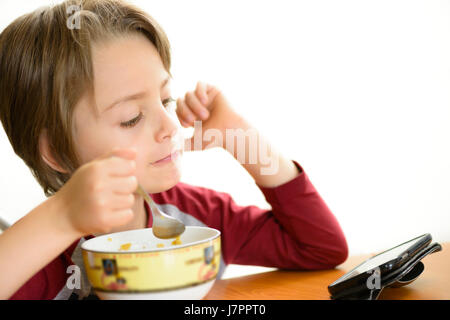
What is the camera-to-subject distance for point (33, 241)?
0.58 meters

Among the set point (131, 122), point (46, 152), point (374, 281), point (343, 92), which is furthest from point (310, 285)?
point (343, 92)

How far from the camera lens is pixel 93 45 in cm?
78

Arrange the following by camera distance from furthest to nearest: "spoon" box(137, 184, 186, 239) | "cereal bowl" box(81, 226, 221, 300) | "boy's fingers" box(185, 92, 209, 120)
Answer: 1. "boy's fingers" box(185, 92, 209, 120)
2. "spoon" box(137, 184, 186, 239)
3. "cereal bowl" box(81, 226, 221, 300)

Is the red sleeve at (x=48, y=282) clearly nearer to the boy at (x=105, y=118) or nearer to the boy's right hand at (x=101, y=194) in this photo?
the boy at (x=105, y=118)

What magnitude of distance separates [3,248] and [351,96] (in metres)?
1.43

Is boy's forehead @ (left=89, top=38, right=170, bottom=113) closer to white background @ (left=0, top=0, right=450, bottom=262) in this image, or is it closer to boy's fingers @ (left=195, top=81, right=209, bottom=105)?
boy's fingers @ (left=195, top=81, right=209, bottom=105)

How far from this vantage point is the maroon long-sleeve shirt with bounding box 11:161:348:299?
781mm

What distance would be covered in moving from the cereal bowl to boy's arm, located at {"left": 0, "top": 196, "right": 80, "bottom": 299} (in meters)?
0.04

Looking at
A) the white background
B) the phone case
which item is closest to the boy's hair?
the phone case

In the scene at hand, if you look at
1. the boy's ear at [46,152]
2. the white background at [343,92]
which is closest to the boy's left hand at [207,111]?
the boy's ear at [46,152]

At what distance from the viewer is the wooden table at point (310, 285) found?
0.60m

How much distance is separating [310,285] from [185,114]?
1.39 feet

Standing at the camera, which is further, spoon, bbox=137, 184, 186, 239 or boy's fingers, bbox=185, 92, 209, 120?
boy's fingers, bbox=185, 92, 209, 120

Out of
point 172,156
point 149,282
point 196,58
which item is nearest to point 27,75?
Result: point 172,156
